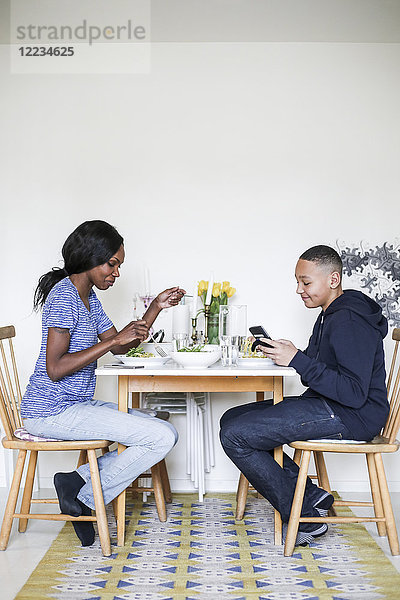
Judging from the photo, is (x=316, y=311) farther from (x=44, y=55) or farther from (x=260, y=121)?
(x=44, y=55)

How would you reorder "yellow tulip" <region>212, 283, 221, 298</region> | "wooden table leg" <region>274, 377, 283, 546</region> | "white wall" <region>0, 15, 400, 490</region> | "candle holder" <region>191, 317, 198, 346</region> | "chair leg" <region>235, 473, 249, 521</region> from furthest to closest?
"white wall" <region>0, 15, 400, 490</region>, "yellow tulip" <region>212, 283, 221, 298</region>, "candle holder" <region>191, 317, 198, 346</region>, "chair leg" <region>235, 473, 249, 521</region>, "wooden table leg" <region>274, 377, 283, 546</region>

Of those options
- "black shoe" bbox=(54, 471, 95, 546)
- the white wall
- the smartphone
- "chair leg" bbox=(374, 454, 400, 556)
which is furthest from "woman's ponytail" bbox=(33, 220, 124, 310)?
"chair leg" bbox=(374, 454, 400, 556)

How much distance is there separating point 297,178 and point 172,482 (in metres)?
1.72

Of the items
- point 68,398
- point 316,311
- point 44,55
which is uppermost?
point 44,55

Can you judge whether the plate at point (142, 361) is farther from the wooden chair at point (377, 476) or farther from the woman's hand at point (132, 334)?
the wooden chair at point (377, 476)

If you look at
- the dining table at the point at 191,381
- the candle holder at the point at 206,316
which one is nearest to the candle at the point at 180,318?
the candle holder at the point at 206,316

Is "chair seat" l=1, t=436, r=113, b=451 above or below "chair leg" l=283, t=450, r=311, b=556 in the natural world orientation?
above

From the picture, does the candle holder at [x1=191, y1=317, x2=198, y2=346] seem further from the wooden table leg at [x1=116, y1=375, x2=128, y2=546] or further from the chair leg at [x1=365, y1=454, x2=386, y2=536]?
the chair leg at [x1=365, y1=454, x2=386, y2=536]

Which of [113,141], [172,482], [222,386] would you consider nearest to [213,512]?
[172,482]

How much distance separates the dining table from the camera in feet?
8.75

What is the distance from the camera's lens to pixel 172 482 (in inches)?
147

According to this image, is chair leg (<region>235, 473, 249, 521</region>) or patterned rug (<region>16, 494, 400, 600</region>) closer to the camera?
patterned rug (<region>16, 494, 400, 600</region>)

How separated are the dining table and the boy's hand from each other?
1.5 inches

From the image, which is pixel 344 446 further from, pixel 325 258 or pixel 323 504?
pixel 325 258
